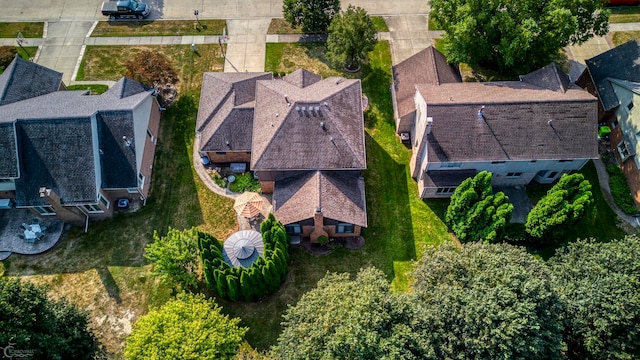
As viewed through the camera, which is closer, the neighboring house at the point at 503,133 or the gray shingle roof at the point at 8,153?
the gray shingle roof at the point at 8,153

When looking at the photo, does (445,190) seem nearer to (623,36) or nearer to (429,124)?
(429,124)

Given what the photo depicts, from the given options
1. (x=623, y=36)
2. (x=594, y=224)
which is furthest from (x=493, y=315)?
(x=623, y=36)

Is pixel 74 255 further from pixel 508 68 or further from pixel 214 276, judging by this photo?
pixel 508 68

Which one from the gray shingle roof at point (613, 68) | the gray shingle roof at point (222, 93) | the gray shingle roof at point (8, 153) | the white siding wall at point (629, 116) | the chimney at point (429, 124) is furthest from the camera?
the gray shingle roof at point (613, 68)

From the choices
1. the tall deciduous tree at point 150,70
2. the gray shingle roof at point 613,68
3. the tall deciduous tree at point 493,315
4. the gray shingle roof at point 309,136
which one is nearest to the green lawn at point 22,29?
the tall deciduous tree at point 150,70

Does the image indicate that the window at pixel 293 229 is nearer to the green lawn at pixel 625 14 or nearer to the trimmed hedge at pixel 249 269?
the trimmed hedge at pixel 249 269

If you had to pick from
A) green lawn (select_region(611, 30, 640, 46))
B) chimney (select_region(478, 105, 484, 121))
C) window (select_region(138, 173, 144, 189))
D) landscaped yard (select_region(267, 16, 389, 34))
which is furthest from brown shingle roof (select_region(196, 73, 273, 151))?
green lawn (select_region(611, 30, 640, 46))
